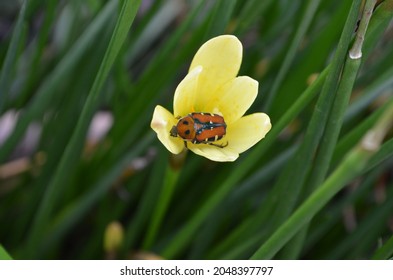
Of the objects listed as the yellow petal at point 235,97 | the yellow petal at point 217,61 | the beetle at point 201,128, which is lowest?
the beetle at point 201,128

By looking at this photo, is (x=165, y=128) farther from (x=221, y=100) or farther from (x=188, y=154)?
(x=188, y=154)

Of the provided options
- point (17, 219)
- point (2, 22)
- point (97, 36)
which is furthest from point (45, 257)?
point (2, 22)

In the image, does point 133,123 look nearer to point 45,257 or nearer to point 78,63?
point 78,63

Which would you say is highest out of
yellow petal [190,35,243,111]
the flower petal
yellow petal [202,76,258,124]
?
yellow petal [190,35,243,111]

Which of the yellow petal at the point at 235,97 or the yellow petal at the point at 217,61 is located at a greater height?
the yellow petal at the point at 217,61

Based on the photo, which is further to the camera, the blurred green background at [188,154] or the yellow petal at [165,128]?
the blurred green background at [188,154]

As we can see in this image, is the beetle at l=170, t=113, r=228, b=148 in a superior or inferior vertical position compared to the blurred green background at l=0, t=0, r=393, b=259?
inferior
